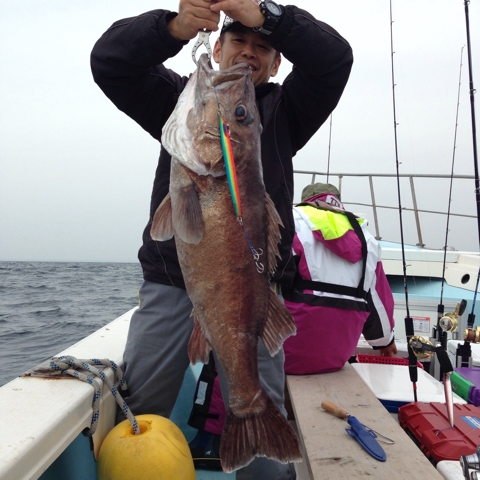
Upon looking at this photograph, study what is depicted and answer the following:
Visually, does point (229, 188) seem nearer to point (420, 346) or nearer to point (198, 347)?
point (198, 347)

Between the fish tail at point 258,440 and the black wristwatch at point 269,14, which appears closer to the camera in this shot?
the fish tail at point 258,440

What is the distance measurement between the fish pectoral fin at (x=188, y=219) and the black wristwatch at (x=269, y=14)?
0.80m

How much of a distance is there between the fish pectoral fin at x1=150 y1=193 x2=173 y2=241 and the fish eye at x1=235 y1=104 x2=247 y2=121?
0.45 meters

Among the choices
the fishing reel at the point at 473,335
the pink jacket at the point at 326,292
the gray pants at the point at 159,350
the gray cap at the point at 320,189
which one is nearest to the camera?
the gray pants at the point at 159,350

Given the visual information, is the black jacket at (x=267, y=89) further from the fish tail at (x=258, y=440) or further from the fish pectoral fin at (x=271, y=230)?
the fish tail at (x=258, y=440)

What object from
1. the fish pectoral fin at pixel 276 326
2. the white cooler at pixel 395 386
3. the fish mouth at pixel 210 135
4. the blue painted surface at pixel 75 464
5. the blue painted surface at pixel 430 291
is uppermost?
the fish mouth at pixel 210 135

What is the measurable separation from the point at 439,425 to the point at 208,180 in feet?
6.26

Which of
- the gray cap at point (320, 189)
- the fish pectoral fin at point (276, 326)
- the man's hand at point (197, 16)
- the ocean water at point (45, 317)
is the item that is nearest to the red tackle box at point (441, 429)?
the fish pectoral fin at point (276, 326)

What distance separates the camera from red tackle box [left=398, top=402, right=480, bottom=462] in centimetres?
234

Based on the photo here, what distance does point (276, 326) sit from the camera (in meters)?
1.88

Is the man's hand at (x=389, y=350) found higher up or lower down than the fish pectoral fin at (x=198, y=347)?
lower down

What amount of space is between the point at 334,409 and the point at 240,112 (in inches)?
67.6

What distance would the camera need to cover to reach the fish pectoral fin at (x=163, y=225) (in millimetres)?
1813

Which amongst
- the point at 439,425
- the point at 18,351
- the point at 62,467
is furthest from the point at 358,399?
the point at 18,351
